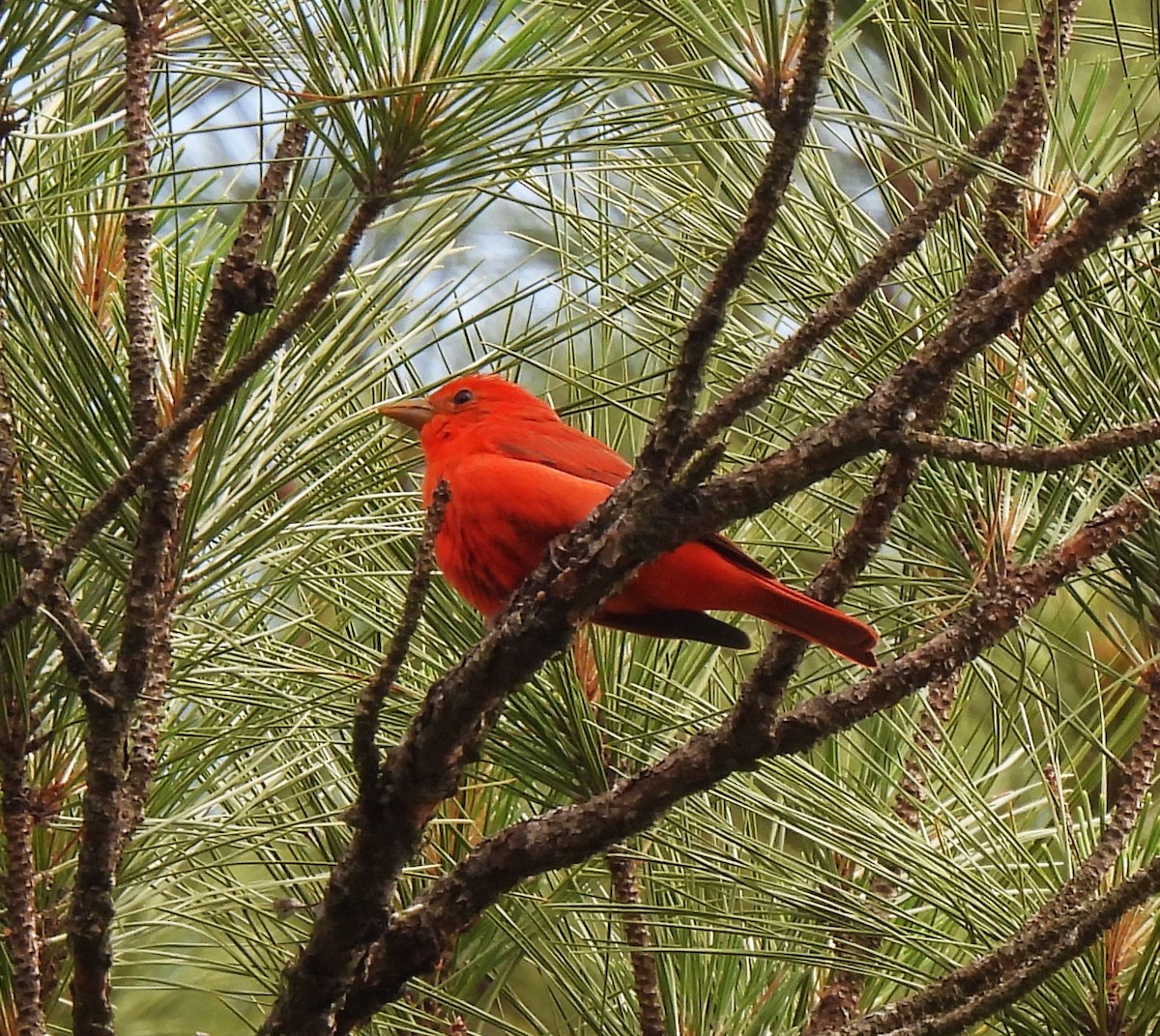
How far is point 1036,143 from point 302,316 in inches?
28.0

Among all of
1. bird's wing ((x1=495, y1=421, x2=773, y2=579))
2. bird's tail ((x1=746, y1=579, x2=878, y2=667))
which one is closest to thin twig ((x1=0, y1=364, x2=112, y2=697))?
bird's tail ((x1=746, y1=579, x2=878, y2=667))

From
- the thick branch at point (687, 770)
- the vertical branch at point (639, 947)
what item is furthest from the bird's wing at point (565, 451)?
the thick branch at point (687, 770)

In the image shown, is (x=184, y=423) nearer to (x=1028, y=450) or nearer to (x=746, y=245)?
(x=746, y=245)

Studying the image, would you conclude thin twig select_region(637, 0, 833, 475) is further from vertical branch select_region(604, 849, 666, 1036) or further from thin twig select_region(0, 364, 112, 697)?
vertical branch select_region(604, 849, 666, 1036)

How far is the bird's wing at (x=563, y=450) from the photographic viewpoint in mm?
2053

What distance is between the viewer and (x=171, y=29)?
1729 mm

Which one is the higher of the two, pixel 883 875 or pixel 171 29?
pixel 171 29

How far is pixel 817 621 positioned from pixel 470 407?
3.02 ft

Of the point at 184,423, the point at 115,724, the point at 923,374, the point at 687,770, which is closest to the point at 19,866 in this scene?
the point at 115,724

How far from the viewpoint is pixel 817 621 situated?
1516mm

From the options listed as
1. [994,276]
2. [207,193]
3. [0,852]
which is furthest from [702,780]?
[207,193]

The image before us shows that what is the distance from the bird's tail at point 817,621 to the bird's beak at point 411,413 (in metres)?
0.54

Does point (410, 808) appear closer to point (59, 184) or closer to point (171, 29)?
point (59, 184)

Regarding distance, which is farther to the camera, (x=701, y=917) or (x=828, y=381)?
(x=828, y=381)
